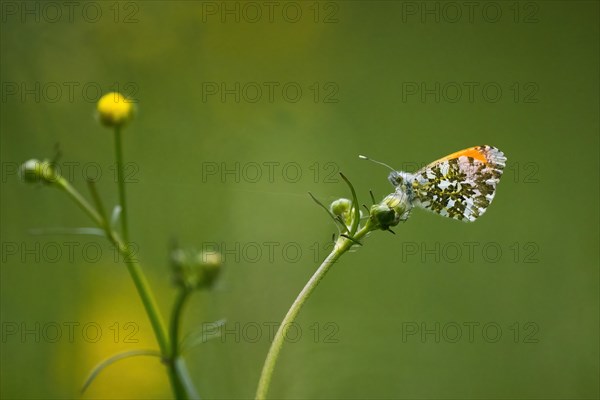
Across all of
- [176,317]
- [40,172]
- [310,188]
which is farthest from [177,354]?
[310,188]

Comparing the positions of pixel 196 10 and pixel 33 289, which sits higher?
pixel 196 10

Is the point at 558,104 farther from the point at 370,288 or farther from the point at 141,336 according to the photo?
the point at 141,336

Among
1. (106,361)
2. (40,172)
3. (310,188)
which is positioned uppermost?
(40,172)

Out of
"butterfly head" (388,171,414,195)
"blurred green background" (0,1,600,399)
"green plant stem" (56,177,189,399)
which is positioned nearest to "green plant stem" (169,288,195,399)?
"green plant stem" (56,177,189,399)

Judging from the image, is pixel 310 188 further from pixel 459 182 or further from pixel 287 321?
pixel 287 321

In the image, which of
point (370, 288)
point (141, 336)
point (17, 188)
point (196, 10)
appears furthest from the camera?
point (196, 10)

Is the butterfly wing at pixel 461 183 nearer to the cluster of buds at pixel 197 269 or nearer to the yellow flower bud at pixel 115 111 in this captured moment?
the yellow flower bud at pixel 115 111

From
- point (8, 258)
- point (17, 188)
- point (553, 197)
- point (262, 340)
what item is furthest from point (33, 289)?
point (553, 197)
